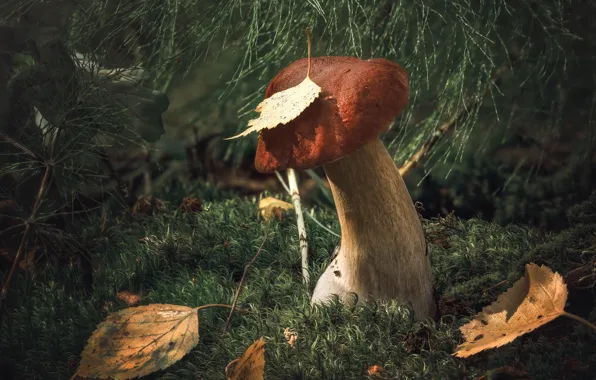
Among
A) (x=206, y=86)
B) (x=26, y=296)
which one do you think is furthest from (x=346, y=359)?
(x=206, y=86)

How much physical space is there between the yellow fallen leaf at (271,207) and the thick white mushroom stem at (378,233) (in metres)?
0.61

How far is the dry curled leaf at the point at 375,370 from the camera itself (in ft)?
3.51

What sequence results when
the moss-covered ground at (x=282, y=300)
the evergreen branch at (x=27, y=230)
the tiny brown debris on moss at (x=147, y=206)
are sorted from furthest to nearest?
the tiny brown debris on moss at (x=147, y=206) → the evergreen branch at (x=27, y=230) → the moss-covered ground at (x=282, y=300)

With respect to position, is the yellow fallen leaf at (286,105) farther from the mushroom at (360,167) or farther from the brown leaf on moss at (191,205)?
the brown leaf on moss at (191,205)

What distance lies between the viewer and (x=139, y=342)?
1193 mm

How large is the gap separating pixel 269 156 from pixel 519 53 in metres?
0.95

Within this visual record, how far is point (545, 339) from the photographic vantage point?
3.52ft

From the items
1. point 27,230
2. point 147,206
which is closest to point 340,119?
point 27,230

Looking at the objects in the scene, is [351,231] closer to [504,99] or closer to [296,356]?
[296,356]

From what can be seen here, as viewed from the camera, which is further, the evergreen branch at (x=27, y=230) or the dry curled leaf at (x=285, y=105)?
the evergreen branch at (x=27, y=230)

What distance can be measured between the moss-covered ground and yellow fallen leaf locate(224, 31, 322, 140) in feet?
1.20

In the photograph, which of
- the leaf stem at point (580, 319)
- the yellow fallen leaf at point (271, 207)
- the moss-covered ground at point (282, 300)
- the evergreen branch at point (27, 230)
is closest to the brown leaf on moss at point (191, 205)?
the moss-covered ground at point (282, 300)

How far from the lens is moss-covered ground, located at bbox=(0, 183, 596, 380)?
3.56 feet

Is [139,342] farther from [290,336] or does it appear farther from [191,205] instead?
[191,205]
